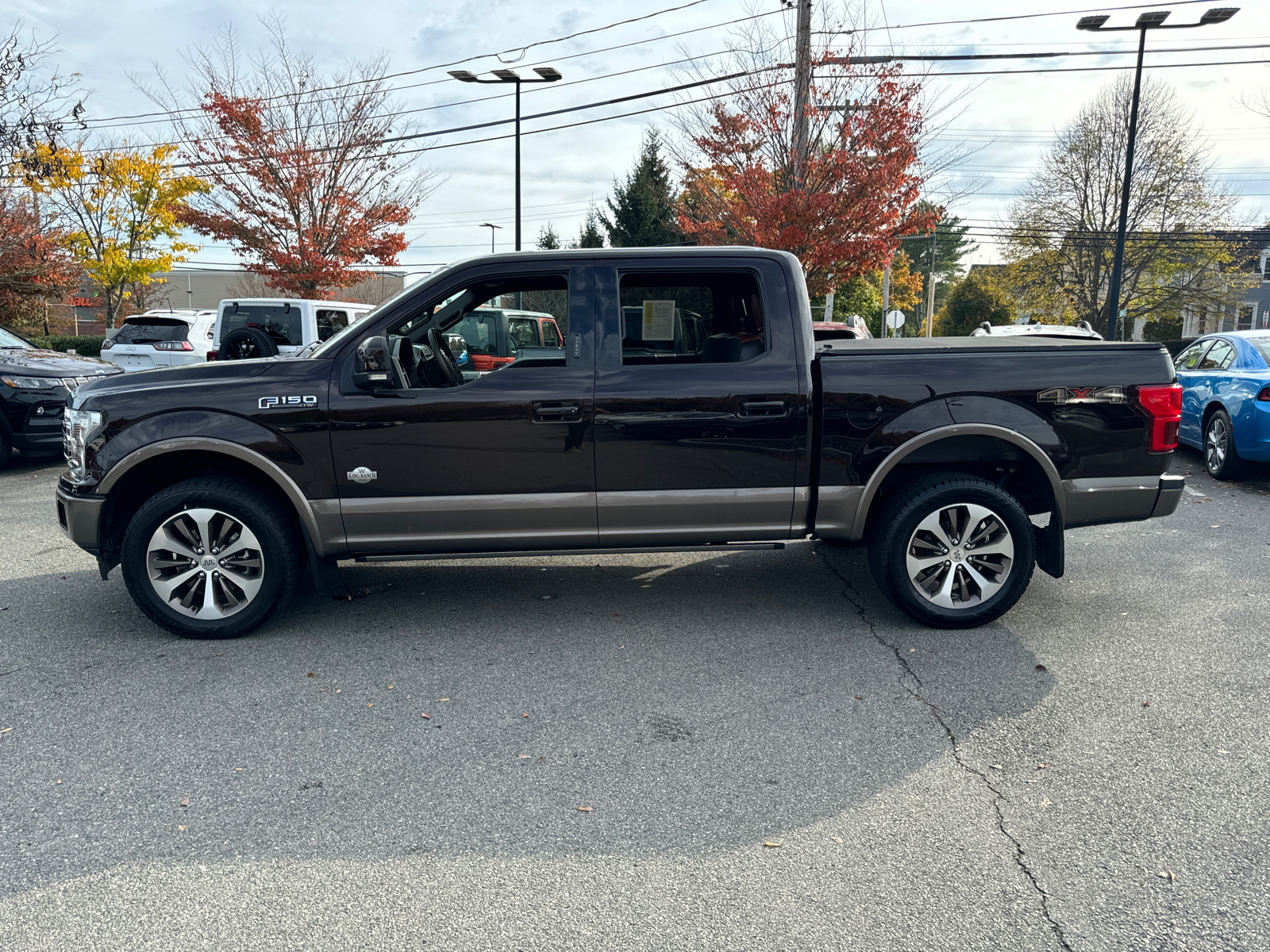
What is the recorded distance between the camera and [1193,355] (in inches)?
420

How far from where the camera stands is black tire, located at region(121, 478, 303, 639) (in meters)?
4.59

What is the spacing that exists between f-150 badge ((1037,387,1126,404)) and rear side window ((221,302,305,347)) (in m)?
10.8

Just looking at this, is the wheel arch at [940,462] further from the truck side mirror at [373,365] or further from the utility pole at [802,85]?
the utility pole at [802,85]

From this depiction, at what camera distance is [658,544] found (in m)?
4.78

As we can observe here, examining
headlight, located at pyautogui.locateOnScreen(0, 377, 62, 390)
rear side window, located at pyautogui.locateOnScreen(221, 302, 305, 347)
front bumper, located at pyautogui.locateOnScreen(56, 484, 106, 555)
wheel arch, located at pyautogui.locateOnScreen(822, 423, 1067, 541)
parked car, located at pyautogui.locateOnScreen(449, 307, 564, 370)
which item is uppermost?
rear side window, located at pyautogui.locateOnScreen(221, 302, 305, 347)

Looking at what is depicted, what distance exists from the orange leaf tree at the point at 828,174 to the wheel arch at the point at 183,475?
13.2 meters

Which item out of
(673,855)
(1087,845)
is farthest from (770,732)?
(1087,845)

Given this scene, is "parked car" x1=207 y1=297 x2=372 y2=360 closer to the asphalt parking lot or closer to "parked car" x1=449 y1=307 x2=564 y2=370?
"parked car" x1=449 y1=307 x2=564 y2=370

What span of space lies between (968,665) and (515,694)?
2.19 metres

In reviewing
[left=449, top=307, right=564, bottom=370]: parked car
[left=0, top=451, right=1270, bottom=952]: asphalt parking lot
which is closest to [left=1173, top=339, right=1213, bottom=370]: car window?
[left=0, top=451, right=1270, bottom=952]: asphalt parking lot

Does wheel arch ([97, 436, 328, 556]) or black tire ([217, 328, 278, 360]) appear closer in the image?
wheel arch ([97, 436, 328, 556])

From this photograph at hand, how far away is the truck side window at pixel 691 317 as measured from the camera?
15.8 ft

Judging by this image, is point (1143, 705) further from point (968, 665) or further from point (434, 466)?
point (434, 466)

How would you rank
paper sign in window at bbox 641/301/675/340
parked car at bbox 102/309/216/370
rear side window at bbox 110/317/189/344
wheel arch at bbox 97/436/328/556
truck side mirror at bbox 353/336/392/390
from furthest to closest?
rear side window at bbox 110/317/189/344 → parked car at bbox 102/309/216/370 → paper sign in window at bbox 641/301/675/340 → wheel arch at bbox 97/436/328/556 → truck side mirror at bbox 353/336/392/390
